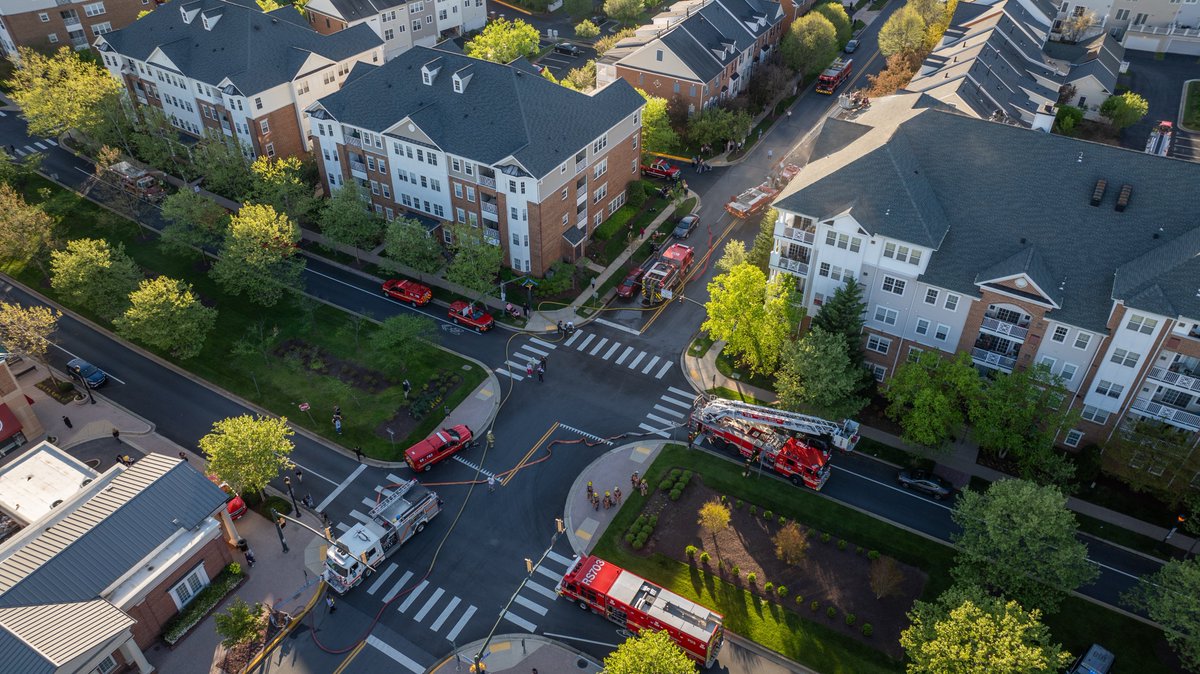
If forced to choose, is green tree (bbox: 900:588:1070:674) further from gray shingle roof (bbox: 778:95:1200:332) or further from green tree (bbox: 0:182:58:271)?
green tree (bbox: 0:182:58:271)

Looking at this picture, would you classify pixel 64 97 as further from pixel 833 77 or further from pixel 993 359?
pixel 993 359

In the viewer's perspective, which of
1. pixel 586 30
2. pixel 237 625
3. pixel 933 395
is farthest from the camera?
pixel 586 30

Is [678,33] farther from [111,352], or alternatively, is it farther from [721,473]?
[111,352]

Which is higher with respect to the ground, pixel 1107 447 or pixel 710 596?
pixel 1107 447

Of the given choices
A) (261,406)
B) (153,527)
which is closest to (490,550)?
(153,527)

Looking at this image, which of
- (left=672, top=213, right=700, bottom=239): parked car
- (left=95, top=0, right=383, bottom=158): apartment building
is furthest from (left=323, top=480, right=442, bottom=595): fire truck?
(left=95, top=0, right=383, bottom=158): apartment building

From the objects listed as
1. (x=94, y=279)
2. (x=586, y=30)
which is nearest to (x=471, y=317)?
(x=94, y=279)

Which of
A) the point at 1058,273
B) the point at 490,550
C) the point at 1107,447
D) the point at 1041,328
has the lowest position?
the point at 490,550
